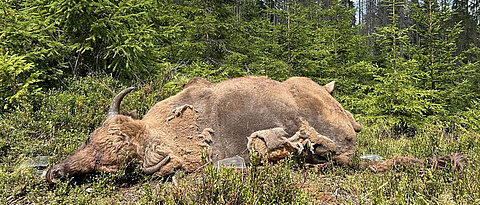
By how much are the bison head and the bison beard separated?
0.5 inches

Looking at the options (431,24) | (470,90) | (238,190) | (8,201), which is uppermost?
(431,24)

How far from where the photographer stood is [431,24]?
10008 millimetres

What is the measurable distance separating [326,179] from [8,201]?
4.07 metres

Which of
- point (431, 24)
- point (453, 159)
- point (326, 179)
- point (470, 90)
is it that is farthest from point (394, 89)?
point (470, 90)

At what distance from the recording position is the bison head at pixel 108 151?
368 cm

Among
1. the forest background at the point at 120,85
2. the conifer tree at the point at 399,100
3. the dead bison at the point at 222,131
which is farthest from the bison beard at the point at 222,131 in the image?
the conifer tree at the point at 399,100

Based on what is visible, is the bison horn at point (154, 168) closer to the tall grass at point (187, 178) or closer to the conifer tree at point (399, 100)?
the tall grass at point (187, 178)

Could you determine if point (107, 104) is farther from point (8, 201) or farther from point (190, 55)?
point (190, 55)

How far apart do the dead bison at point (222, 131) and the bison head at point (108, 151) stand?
0.04ft

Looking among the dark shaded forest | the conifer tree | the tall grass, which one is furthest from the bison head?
the conifer tree

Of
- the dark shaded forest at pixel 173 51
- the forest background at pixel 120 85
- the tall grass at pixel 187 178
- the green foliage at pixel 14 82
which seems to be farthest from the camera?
the dark shaded forest at pixel 173 51

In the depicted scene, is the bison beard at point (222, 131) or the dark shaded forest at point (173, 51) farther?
the dark shaded forest at point (173, 51)

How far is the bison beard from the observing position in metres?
3.95

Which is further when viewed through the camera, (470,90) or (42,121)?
(470,90)
